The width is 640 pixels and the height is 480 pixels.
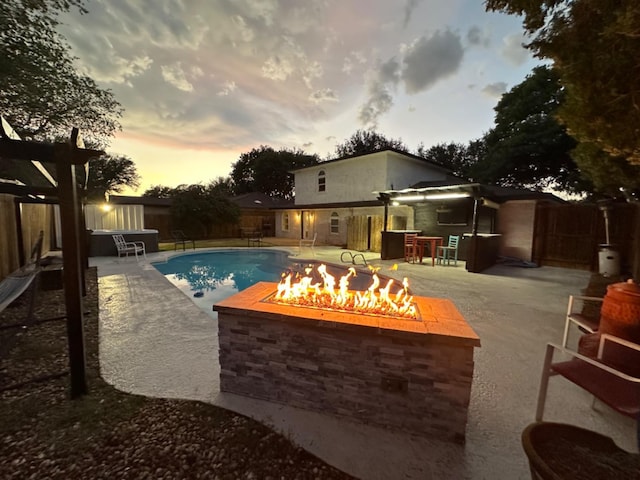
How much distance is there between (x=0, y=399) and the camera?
261cm

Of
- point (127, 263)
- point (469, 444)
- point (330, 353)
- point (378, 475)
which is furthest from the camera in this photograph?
point (127, 263)

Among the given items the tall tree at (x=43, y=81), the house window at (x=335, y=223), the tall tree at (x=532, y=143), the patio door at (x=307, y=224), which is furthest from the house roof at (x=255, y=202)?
the tall tree at (x=532, y=143)

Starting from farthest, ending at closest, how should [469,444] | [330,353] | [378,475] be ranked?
[330,353], [469,444], [378,475]

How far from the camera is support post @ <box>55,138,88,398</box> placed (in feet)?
8.40

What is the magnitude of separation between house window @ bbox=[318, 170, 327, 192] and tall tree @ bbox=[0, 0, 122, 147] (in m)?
11.6

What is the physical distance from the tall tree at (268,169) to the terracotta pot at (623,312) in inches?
1262

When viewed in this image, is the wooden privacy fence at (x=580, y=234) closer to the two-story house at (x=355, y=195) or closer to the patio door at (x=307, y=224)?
the two-story house at (x=355, y=195)

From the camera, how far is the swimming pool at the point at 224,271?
7.68 meters

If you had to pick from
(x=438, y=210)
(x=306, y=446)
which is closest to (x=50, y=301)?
(x=306, y=446)

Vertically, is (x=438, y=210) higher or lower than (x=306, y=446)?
higher

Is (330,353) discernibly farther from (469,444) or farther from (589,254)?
(589,254)

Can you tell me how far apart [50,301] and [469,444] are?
7869 millimetres

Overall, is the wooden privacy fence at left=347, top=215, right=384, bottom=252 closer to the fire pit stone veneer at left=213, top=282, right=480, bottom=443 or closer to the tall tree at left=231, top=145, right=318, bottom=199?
the fire pit stone veneer at left=213, top=282, right=480, bottom=443

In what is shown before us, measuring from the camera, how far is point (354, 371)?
2.36 metres
